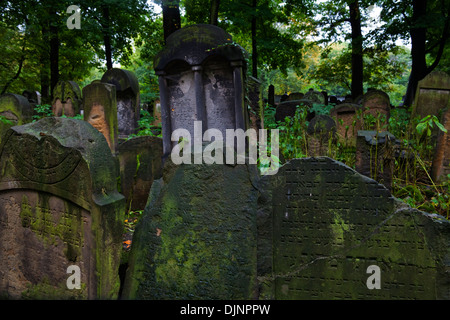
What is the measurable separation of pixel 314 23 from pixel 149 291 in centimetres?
1622

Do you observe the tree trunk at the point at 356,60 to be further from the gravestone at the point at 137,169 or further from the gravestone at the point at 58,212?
the gravestone at the point at 58,212

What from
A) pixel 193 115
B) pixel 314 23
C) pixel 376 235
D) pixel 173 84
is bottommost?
pixel 376 235

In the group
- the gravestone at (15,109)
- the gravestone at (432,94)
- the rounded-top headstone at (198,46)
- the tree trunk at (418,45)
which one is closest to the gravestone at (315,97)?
the tree trunk at (418,45)

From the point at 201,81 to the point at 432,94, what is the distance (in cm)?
618

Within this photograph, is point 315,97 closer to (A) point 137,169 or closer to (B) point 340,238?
(A) point 137,169

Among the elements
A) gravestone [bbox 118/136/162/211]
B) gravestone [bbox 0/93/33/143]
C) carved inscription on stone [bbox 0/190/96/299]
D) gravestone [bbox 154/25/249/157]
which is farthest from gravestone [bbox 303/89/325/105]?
carved inscription on stone [bbox 0/190/96/299]

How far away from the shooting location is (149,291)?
2.39m

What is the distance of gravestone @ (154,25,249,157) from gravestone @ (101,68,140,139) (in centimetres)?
307

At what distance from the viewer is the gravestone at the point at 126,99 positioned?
29.4 feet

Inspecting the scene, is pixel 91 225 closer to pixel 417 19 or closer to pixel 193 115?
pixel 193 115

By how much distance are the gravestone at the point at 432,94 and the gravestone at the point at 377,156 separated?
15.1 feet

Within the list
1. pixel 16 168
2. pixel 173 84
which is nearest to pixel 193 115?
pixel 173 84

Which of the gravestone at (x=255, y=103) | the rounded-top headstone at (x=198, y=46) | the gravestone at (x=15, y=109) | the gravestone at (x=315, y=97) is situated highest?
the gravestone at (x=315, y=97)

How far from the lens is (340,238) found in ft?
7.43
